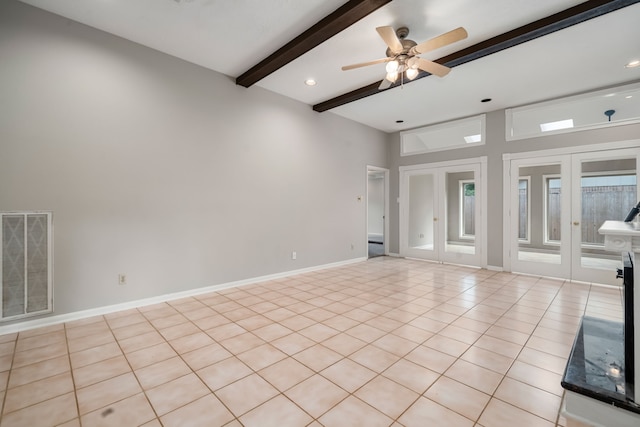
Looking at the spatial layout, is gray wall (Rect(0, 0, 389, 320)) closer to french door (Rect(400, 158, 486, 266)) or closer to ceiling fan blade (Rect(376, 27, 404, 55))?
ceiling fan blade (Rect(376, 27, 404, 55))

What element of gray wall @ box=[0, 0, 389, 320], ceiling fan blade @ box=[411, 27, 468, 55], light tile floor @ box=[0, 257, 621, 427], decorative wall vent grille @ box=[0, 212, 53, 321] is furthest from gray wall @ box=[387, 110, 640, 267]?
decorative wall vent grille @ box=[0, 212, 53, 321]

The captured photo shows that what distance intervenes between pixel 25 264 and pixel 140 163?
4.83 feet

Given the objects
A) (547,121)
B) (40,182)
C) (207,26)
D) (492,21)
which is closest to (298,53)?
(207,26)

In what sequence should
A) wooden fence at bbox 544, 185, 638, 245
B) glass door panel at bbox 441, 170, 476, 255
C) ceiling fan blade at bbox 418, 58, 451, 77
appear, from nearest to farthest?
ceiling fan blade at bbox 418, 58, 451, 77
wooden fence at bbox 544, 185, 638, 245
glass door panel at bbox 441, 170, 476, 255

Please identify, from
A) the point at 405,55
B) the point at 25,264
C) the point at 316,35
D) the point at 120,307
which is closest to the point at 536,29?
the point at 405,55

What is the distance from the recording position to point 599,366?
184cm

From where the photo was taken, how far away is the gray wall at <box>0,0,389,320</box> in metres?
2.78

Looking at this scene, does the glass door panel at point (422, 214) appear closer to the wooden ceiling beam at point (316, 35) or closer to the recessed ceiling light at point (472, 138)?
the recessed ceiling light at point (472, 138)

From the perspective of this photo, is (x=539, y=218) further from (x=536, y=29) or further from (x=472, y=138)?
(x=536, y=29)

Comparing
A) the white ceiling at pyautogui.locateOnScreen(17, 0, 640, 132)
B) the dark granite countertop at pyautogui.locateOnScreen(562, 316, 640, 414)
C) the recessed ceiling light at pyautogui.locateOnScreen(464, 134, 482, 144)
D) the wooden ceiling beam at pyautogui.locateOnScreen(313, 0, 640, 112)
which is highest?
the white ceiling at pyautogui.locateOnScreen(17, 0, 640, 132)

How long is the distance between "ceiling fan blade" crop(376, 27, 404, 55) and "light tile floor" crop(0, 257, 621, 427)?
9.26 feet

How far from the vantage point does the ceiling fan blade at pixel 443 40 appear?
2.42m

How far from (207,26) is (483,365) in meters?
4.21

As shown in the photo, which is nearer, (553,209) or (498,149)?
(553,209)
